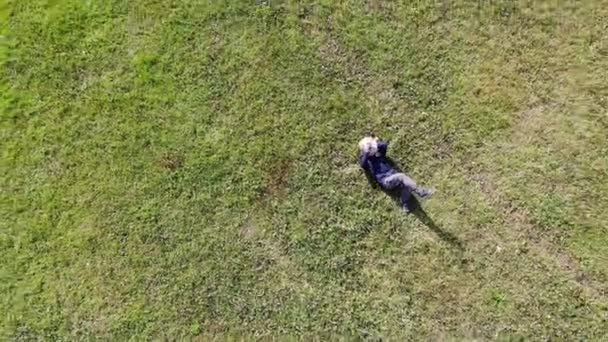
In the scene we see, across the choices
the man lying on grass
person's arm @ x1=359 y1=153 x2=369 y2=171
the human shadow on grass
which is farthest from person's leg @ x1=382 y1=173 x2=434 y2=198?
person's arm @ x1=359 y1=153 x2=369 y2=171

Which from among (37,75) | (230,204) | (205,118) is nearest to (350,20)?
(205,118)

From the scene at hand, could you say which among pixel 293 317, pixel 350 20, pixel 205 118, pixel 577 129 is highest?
pixel 350 20

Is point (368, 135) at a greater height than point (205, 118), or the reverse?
point (205, 118)

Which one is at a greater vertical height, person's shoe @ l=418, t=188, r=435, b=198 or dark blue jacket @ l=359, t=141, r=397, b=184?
dark blue jacket @ l=359, t=141, r=397, b=184

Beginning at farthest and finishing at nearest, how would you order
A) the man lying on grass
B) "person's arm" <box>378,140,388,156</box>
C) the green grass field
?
"person's arm" <box>378,140,388,156</box>
the man lying on grass
the green grass field

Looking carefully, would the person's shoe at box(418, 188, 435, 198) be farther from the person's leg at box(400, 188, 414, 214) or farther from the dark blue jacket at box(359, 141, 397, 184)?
the dark blue jacket at box(359, 141, 397, 184)

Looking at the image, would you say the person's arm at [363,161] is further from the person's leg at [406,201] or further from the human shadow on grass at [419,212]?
the person's leg at [406,201]

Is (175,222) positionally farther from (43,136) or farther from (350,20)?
(350,20)
